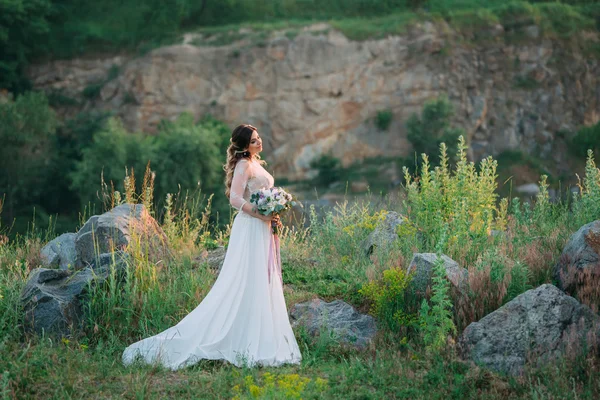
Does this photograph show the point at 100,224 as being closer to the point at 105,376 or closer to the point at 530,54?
the point at 105,376

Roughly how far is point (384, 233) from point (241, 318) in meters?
2.87

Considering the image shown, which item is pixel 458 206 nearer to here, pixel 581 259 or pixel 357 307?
pixel 357 307

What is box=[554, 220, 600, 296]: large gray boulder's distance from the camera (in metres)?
7.50

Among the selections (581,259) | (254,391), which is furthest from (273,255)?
(581,259)

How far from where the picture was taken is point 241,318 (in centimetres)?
759

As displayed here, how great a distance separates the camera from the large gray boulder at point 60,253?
987cm

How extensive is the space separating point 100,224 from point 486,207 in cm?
466

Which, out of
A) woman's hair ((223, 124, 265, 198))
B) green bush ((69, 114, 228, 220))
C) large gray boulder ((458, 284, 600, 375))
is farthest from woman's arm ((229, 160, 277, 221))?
green bush ((69, 114, 228, 220))

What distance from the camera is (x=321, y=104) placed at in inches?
1610

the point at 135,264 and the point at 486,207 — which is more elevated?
the point at 486,207

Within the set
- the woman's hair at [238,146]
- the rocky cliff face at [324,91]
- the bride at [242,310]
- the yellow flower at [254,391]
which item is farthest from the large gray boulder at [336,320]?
the rocky cliff face at [324,91]

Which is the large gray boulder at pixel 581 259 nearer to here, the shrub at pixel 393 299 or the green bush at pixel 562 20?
the shrub at pixel 393 299

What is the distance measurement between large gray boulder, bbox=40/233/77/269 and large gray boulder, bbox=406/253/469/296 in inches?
166

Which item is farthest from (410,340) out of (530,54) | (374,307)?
(530,54)
